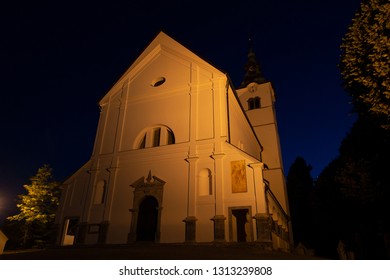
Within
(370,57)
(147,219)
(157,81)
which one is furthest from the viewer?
(157,81)

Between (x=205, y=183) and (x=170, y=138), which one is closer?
(x=205, y=183)

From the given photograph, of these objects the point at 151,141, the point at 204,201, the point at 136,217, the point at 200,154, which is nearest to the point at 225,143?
the point at 200,154

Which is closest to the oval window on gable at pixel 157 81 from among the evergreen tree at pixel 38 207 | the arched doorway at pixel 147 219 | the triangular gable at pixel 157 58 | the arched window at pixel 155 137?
the triangular gable at pixel 157 58

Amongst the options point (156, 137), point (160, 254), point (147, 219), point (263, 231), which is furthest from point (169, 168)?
point (160, 254)

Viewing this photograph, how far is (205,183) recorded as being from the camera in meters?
15.1

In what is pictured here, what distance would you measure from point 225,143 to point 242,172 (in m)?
2.03

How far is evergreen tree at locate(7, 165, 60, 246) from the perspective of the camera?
23.0m

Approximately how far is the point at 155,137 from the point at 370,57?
41.6 ft

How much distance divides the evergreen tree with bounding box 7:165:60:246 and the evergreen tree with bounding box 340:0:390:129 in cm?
2471

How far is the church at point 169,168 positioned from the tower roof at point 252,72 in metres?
15.2

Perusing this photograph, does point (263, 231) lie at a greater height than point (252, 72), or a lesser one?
lesser

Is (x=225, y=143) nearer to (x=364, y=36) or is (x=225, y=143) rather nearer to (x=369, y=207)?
(x=364, y=36)

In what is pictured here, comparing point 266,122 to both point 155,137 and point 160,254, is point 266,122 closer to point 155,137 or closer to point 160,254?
point 155,137

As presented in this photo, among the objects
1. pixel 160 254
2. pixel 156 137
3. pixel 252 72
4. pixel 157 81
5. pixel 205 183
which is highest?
pixel 252 72
